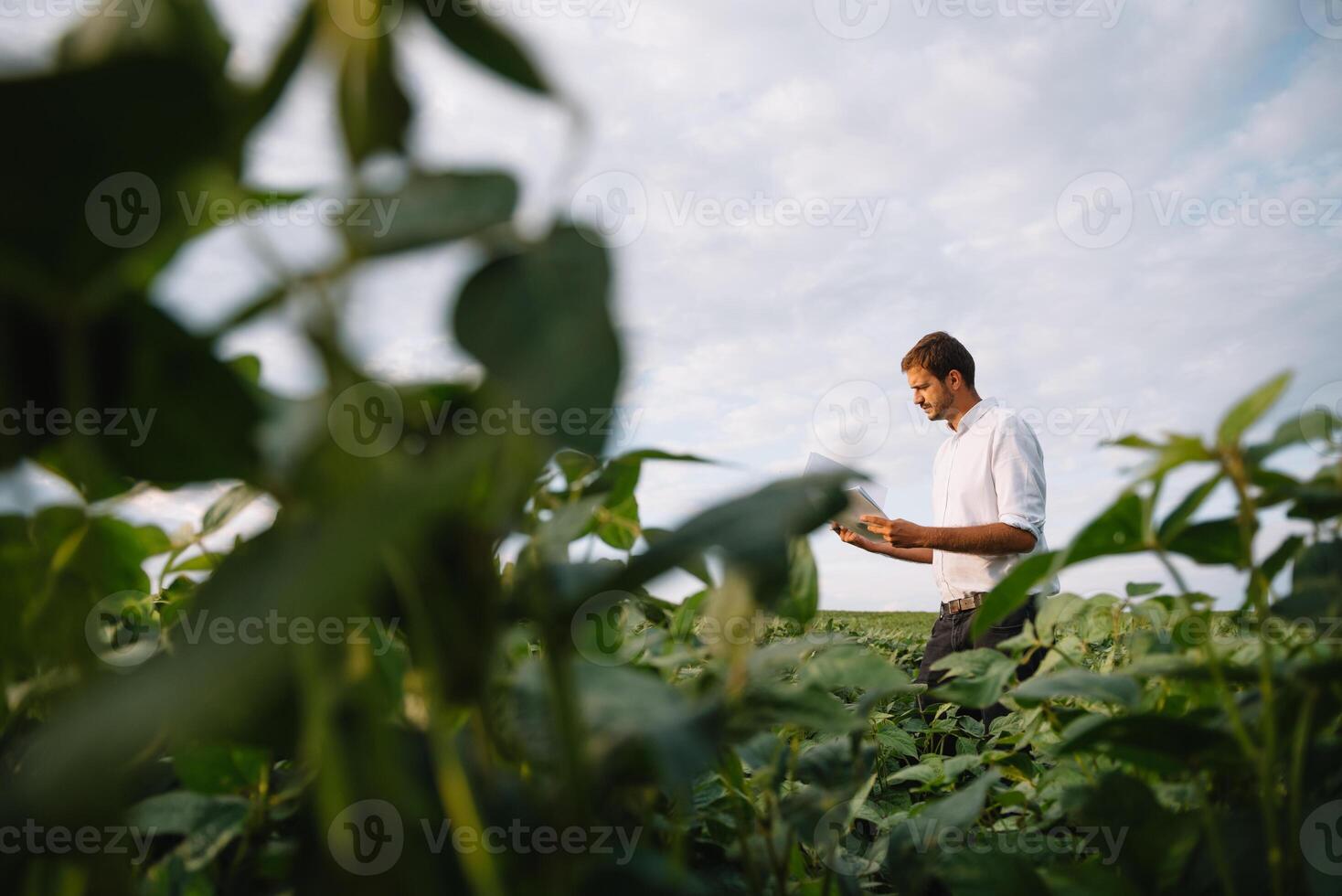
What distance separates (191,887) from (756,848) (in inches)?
13.3

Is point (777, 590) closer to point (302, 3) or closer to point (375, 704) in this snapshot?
point (375, 704)

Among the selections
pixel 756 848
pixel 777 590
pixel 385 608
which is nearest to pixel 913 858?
pixel 756 848

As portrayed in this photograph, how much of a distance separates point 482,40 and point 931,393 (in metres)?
3.46

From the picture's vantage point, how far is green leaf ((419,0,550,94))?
278 millimetres

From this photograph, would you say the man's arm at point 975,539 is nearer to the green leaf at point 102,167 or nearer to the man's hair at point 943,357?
the man's hair at point 943,357

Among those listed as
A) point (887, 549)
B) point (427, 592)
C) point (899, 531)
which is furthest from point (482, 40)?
point (887, 549)

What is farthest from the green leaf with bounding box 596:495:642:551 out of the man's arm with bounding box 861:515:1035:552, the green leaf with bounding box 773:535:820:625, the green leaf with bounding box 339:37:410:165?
the man's arm with bounding box 861:515:1035:552

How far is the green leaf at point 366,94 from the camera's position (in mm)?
260

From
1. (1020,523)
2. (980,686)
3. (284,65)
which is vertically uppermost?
(284,65)

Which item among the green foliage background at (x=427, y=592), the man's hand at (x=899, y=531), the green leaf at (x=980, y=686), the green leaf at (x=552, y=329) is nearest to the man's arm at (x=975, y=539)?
the man's hand at (x=899, y=531)

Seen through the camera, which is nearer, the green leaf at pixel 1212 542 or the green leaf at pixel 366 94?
the green leaf at pixel 366 94

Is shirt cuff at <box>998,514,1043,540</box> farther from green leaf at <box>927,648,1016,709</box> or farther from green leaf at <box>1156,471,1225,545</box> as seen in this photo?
green leaf at <box>1156,471,1225,545</box>

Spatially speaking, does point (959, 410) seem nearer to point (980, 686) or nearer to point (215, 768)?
point (980, 686)

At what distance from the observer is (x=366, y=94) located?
0.85ft
